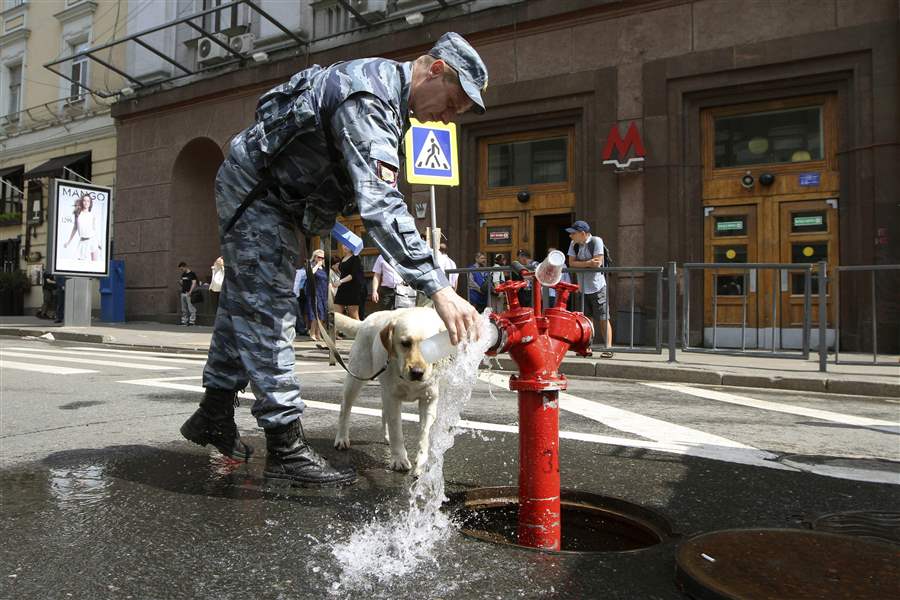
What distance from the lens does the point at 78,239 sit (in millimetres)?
16031

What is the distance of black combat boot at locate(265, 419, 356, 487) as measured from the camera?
9.95ft

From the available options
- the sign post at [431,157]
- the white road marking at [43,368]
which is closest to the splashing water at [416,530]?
the white road marking at [43,368]

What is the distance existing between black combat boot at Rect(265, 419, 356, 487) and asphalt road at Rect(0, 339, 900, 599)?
86 mm

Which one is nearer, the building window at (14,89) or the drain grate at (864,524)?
the drain grate at (864,524)

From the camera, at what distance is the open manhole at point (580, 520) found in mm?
2643

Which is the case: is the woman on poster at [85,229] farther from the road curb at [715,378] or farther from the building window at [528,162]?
the road curb at [715,378]

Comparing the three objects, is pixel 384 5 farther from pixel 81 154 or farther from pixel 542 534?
pixel 542 534

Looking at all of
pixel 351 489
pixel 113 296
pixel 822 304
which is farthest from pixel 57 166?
pixel 351 489

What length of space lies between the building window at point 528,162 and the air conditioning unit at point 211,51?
8.64 m

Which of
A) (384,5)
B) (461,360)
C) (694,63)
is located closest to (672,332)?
(694,63)

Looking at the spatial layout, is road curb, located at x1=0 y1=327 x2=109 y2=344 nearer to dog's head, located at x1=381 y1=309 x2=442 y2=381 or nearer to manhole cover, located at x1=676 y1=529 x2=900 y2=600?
dog's head, located at x1=381 y1=309 x2=442 y2=381

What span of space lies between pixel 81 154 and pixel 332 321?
74.1ft

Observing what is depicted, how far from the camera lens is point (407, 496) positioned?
2938 millimetres

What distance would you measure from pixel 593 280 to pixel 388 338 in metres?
6.92
